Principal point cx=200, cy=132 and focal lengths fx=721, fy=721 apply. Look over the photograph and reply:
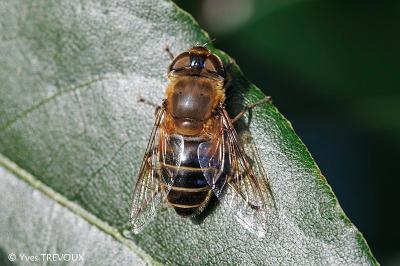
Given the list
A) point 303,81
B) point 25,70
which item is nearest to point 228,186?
point 25,70

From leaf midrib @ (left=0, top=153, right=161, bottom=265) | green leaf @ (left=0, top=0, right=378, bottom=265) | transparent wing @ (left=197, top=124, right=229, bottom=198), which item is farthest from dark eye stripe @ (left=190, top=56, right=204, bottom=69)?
leaf midrib @ (left=0, top=153, right=161, bottom=265)

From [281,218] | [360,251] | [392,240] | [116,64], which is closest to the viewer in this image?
[360,251]

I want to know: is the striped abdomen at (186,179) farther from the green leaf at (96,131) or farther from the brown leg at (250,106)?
the brown leg at (250,106)

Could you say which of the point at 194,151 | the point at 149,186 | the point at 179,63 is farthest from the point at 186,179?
the point at 179,63

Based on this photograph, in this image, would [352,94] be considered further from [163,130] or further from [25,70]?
[25,70]

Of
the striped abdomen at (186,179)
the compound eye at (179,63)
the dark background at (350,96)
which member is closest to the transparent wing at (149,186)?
the striped abdomen at (186,179)

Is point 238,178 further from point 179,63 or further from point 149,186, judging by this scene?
point 179,63
